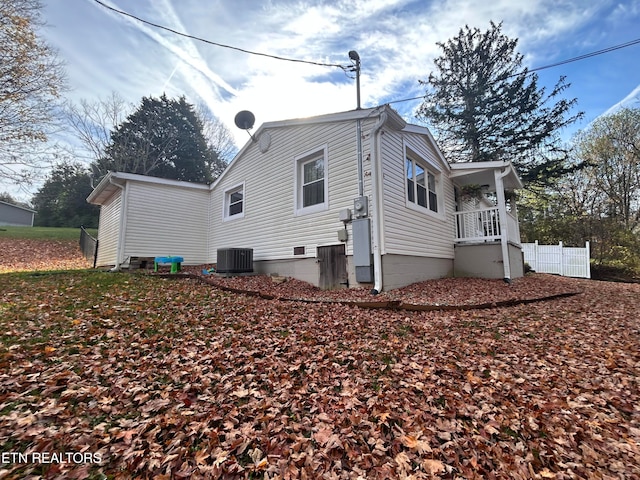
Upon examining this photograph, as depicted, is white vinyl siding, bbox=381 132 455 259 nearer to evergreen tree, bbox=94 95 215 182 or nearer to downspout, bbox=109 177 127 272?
downspout, bbox=109 177 127 272

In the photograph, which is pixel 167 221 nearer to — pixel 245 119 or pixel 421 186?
pixel 245 119

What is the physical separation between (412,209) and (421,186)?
1349mm

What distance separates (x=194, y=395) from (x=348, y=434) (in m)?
1.36

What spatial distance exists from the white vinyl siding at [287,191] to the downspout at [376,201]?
18.7 inches

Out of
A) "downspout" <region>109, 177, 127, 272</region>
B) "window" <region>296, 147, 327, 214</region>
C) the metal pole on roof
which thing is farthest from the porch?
"downspout" <region>109, 177, 127, 272</region>

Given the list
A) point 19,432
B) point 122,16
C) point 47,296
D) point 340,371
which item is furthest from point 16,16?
point 340,371

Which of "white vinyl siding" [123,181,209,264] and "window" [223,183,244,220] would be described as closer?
"white vinyl siding" [123,181,209,264]

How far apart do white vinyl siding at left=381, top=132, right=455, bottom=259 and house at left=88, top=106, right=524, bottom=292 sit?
0.12 ft

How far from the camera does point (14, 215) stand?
111ft

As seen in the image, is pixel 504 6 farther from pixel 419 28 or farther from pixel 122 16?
pixel 122 16

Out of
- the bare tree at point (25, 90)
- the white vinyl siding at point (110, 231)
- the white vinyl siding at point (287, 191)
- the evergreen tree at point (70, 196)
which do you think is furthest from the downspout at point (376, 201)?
the evergreen tree at point (70, 196)

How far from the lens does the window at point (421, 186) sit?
27.4ft

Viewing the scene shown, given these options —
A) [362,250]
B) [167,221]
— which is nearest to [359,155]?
[362,250]
